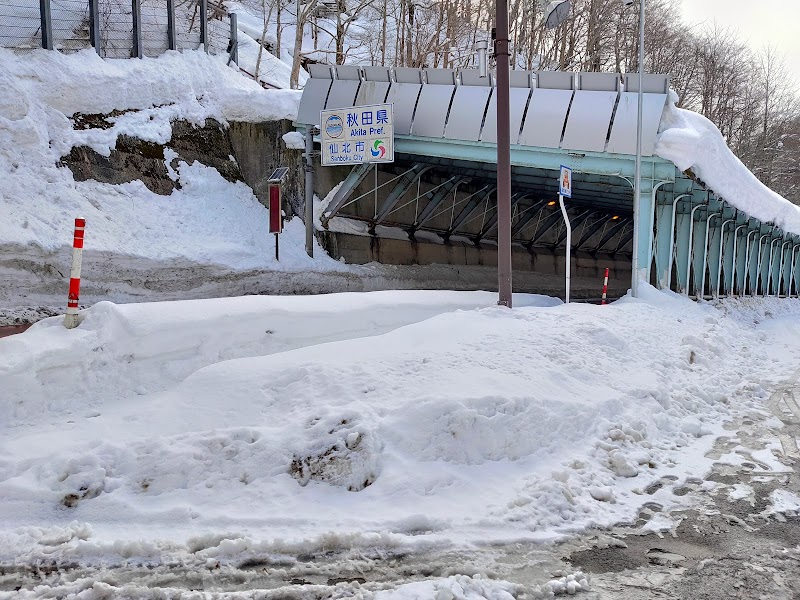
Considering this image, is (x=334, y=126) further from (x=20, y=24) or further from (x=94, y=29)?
(x=20, y=24)

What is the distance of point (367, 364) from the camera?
604 cm

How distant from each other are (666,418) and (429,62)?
35441 millimetres

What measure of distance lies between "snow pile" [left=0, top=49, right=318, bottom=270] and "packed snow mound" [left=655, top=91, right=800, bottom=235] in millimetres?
10165

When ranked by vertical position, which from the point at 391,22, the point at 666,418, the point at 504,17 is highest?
the point at 391,22

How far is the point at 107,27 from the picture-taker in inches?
793

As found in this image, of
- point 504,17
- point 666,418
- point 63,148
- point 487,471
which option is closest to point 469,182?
point 63,148

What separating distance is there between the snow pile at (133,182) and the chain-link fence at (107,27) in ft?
1.86

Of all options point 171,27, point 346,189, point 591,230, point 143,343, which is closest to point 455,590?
point 143,343

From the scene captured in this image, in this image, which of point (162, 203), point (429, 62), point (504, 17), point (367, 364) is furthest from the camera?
point (429, 62)

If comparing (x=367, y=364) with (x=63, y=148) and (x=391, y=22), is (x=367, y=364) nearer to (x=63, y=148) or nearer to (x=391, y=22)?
(x=63, y=148)

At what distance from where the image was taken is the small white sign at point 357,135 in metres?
19.0

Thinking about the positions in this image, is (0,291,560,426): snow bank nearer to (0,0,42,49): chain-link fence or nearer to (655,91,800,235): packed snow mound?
(655,91,800,235): packed snow mound

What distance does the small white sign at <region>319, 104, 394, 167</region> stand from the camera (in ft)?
62.3

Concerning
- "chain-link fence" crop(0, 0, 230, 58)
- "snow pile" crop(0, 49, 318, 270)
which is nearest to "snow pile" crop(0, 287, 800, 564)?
"snow pile" crop(0, 49, 318, 270)
